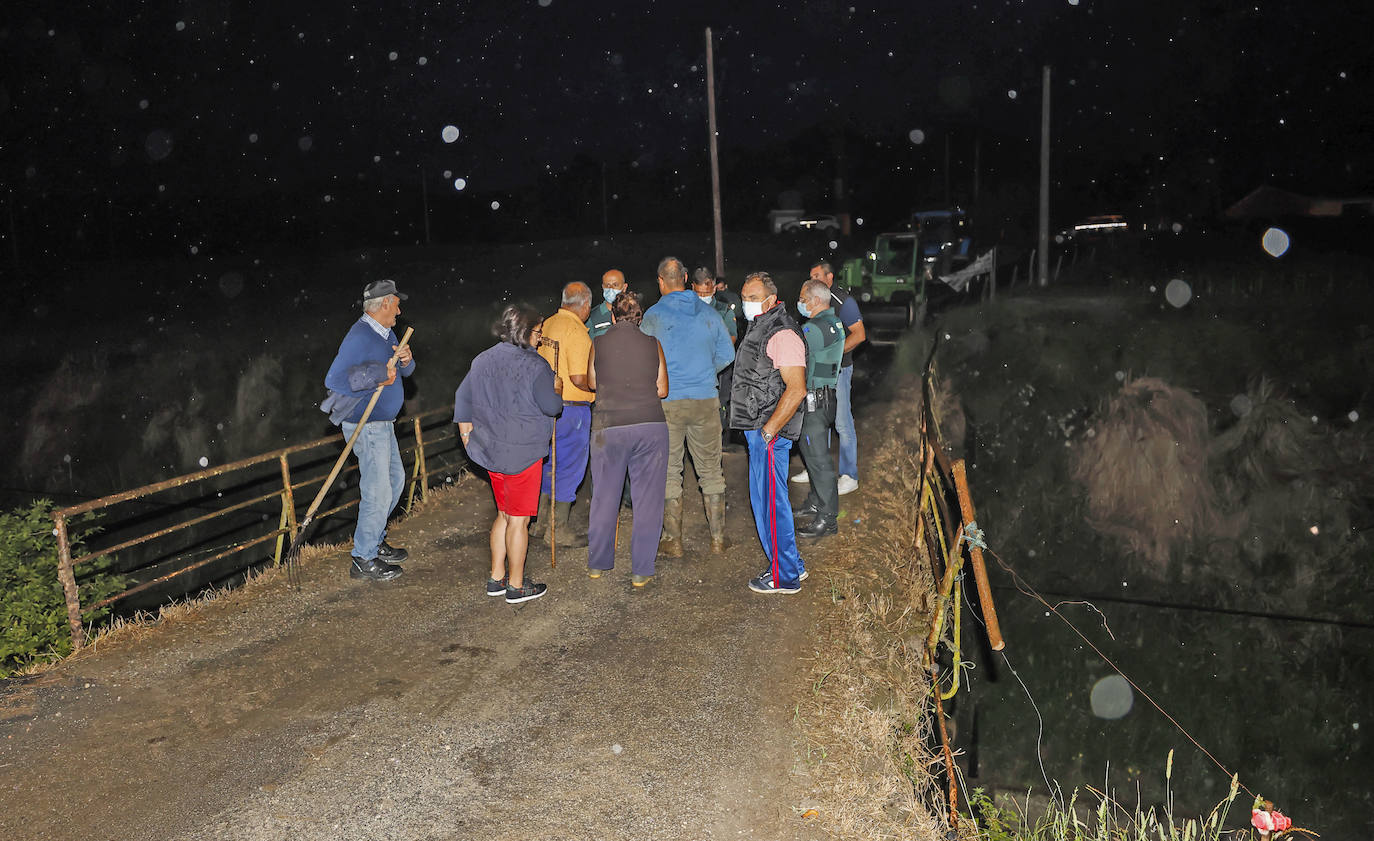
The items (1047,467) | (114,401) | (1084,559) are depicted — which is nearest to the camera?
(1084,559)

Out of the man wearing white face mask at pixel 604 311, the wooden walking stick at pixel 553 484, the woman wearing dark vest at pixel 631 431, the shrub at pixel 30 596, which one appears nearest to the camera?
the shrub at pixel 30 596

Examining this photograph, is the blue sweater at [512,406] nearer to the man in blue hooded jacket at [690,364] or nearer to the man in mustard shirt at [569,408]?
the man in mustard shirt at [569,408]

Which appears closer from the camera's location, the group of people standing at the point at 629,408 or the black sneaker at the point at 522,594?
the group of people standing at the point at 629,408

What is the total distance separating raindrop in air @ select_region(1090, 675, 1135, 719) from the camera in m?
15.1

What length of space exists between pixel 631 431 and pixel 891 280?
841 inches

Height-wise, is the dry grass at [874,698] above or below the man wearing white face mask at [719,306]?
below

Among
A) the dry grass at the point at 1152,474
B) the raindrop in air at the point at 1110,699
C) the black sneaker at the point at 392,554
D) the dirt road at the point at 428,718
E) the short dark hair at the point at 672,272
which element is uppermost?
the short dark hair at the point at 672,272

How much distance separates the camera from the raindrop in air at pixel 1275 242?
34953mm

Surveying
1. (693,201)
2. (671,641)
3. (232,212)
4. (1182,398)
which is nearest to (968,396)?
(1182,398)

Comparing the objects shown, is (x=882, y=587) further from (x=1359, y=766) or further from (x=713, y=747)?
(x=1359, y=766)

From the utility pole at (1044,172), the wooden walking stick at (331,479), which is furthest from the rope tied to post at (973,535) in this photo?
the utility pole at (1044,172)

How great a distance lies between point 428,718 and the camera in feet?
15.7

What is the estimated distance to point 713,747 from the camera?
4477mm

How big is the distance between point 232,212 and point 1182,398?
139ft
